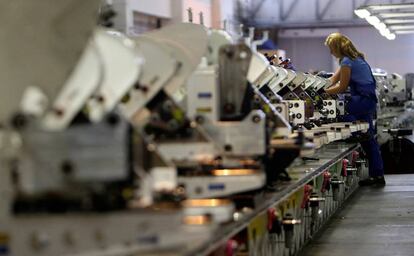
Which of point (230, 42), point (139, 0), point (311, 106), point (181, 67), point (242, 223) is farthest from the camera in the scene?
point (139, 0)

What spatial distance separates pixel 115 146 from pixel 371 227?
6.46 meters

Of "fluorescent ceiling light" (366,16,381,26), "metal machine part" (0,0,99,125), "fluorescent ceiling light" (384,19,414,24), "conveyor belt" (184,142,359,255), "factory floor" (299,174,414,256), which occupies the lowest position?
"factory floor" (299,174,414,256)

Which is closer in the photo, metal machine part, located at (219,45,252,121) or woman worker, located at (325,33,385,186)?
metal machine part, located at (219,45,252,121)

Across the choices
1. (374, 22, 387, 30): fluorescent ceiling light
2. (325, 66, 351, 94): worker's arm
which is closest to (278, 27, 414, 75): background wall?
(374, 22, 387, 30): fluorescent ceiling light

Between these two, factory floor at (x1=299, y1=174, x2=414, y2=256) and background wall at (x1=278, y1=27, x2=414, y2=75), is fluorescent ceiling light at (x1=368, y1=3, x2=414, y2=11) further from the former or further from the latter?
background wall at (x1=278, y1=27, x2=414, y2=75)

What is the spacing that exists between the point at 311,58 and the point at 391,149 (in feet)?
42.5

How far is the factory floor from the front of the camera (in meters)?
8.58

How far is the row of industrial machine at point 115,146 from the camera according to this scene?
383 centimetres

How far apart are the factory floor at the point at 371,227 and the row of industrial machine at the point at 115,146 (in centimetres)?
243

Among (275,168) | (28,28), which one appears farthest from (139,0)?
(28,28)

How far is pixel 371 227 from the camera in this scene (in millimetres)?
9945

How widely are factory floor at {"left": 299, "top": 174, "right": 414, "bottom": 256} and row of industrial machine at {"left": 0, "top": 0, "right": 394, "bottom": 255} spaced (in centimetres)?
243

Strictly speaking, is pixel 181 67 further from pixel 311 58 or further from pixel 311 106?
pixel 311 58

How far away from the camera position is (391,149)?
53.8 ft
